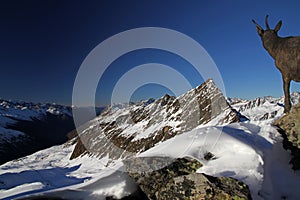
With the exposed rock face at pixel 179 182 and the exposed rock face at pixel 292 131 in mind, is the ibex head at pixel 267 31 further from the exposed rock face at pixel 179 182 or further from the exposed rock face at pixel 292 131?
the exposed rock face at pixel 179 182

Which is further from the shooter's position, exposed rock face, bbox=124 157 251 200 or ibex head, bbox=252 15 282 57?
ibex head, bbox=252 15 282 57

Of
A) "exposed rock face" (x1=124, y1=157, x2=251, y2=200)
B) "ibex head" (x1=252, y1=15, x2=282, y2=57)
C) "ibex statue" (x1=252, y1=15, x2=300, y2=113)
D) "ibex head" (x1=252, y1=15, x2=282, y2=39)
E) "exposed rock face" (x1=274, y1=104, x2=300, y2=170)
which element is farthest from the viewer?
"ibex head" (x1=252, y1=15, x2=282, y2=39)

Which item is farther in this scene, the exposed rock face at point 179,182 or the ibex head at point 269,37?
the ibex head at point 269,37

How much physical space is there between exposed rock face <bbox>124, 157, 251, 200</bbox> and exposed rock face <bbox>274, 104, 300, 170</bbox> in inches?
122

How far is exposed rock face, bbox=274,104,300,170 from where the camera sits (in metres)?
7.59

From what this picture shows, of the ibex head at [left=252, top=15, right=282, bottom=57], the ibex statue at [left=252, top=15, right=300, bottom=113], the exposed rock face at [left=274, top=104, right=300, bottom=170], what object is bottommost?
the exposed rock face at [left=274, top=104, right=300, bottom=170]

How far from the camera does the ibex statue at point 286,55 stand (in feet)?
33.9

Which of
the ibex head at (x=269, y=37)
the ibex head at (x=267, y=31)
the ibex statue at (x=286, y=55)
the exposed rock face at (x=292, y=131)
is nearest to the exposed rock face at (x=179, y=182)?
the exposed rock face at (x=292, y=131)

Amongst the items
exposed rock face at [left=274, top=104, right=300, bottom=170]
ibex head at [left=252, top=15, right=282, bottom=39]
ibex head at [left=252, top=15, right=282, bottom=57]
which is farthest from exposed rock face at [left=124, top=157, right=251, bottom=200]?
ibex head at [left=252, top=15, right=282, bottom=39]

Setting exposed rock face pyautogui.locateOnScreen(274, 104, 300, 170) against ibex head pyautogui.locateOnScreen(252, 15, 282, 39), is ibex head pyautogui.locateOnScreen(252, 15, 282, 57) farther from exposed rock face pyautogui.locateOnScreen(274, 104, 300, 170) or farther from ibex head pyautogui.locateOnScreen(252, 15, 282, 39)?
exposed rock face pyautogui.locateOnScreen(274, 104, 300, 170)

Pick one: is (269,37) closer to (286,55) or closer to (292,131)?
(286,55)

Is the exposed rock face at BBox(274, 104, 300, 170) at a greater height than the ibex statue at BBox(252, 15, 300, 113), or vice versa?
the ibex statue at BBox(252, 15, 300, 113)

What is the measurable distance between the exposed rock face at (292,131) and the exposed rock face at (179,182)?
10.2ft

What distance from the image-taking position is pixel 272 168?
7.05m
